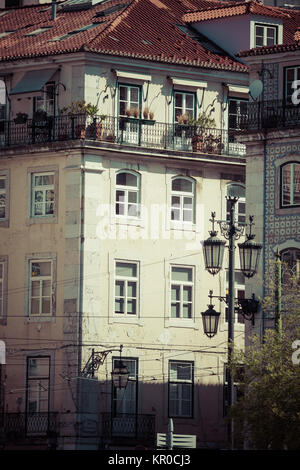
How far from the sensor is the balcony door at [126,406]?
7581 centimetres

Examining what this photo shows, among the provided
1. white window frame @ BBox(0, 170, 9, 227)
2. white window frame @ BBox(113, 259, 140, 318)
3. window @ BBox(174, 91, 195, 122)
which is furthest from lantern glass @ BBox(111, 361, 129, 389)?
window @ BBox(174, 91, 195, 122)

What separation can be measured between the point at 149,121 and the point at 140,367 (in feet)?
28.7

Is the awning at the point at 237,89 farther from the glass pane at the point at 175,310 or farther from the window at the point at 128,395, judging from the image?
A: the window at the point at 128,395

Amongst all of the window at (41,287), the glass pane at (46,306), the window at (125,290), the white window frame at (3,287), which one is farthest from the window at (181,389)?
the white window frame at (3,287)

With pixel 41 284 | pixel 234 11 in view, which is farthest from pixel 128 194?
pixel 234 11

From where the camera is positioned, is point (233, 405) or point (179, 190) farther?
Result: point (179, 190)

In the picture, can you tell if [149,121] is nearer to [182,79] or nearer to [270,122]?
[182,79]

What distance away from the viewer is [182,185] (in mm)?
78500

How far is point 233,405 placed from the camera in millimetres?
59000

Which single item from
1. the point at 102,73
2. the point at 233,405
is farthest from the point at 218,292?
the point at 233,405

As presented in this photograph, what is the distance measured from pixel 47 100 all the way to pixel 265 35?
8.29m

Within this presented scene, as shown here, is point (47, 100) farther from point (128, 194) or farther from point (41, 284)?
point (41, 284)
